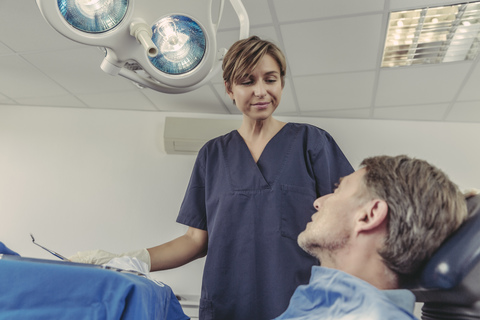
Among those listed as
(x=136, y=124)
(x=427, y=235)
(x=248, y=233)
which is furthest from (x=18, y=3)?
(x=427, y=235)

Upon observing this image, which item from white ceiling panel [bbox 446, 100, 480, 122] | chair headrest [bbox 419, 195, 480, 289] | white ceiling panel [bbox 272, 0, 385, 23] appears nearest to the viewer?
chair headrest [bbox 419, 195, 480, 289]

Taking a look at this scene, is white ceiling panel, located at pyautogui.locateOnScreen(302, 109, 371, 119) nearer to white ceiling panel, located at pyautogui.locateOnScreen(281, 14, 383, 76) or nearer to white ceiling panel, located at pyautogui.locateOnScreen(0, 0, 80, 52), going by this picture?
white ceiling panel, located at pyautogui.locateOnScreen(281, 14, 383, 76)

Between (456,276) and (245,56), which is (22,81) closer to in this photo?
(245,56)

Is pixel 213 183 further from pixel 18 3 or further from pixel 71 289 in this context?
pixel 18 3

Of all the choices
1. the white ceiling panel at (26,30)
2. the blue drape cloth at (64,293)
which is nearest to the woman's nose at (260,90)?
the blue drape cloth at (64,293)

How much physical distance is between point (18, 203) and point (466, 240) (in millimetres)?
3989

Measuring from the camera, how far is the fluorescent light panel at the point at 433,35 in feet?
8.73

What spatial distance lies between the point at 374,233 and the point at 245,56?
67 cm

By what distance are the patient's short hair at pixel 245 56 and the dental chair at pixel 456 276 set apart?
0.74m

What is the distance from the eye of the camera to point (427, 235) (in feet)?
2.95

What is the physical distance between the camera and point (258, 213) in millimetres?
1301

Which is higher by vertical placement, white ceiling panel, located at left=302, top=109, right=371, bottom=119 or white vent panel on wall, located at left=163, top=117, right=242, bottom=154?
white ceiling panel, located at left=302, top=109, right=371, bottom=119

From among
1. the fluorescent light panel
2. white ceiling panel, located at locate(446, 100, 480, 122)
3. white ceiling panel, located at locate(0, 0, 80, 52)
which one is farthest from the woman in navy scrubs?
white ceiling panel, located at locate(446, 100, 480, 122)

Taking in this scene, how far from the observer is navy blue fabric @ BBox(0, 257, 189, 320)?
0.68m
